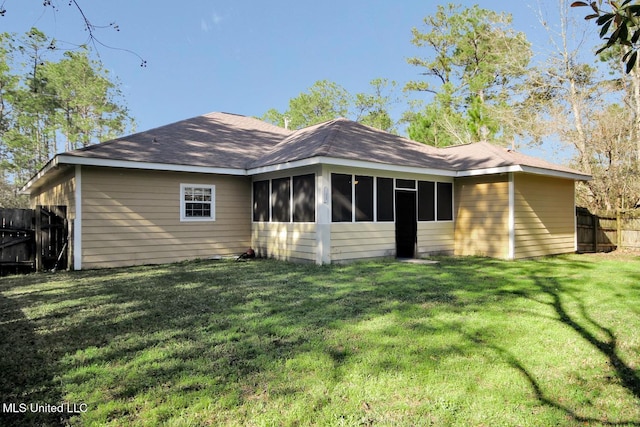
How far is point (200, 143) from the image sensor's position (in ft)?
36.6

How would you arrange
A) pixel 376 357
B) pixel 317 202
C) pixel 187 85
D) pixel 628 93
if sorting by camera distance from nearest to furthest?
pixel 376 357 → pixel 317 202 → pixel 628 93 → pixel 187 85

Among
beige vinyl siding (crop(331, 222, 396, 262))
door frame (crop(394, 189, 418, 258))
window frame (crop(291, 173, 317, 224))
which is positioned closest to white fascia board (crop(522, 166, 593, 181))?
door frame (crop(394, 189, 418, 258))

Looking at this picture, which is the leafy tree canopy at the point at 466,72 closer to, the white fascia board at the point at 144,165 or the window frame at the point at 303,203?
the window frame at the point at 303,203

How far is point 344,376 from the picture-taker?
9.36ft

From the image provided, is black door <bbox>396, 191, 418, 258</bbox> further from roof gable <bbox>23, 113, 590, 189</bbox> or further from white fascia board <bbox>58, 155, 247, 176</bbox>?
white fascia board <bbox>58, 155, 247, 176</bbox>

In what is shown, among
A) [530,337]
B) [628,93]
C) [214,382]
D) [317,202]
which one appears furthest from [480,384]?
[628,93]

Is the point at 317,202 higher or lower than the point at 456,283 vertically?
higher

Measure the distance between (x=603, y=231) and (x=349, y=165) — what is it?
9.70 m

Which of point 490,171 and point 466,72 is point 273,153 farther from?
point 466,72

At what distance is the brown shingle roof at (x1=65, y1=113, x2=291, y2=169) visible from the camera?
9156mm

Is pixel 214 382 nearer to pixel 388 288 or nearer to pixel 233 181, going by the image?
pixel 388 288

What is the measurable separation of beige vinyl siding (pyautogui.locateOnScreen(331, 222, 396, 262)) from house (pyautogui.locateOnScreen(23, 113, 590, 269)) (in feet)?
0.10

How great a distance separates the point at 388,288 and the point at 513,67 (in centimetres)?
1780

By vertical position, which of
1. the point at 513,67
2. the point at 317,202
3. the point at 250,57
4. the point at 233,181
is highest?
the point at 250,57
